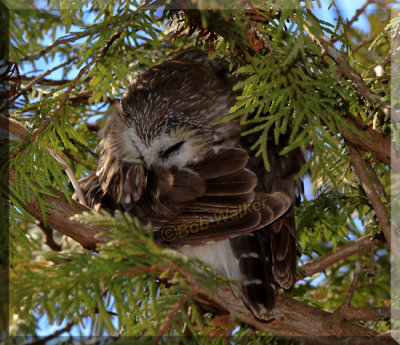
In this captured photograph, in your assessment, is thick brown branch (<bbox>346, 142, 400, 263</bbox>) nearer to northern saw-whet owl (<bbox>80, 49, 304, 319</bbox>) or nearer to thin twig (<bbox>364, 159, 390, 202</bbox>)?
thin twig (<bbox>364, 159, 390, 202</bbox>)

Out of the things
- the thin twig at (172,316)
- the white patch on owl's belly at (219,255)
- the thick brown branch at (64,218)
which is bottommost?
the thin twig at (172,316)

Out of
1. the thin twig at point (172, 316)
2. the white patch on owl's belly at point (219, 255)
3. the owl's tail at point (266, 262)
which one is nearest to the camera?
the thin twig at point (172, 316)

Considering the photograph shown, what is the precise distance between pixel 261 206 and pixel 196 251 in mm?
382

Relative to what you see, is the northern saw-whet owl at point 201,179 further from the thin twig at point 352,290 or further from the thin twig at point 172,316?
the thin twig at point 172,316

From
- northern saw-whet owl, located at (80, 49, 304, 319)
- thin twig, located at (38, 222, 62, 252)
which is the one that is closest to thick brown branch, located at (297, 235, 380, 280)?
northern saw-whet owl, located at (80, 49, 304, 319)

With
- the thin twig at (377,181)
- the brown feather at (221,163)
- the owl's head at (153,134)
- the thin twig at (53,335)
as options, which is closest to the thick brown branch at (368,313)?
the thin twig at (377,181)

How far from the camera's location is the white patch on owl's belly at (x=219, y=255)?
1.99 meters

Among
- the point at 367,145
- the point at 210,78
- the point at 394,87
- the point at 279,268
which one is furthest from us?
the point at 210,78

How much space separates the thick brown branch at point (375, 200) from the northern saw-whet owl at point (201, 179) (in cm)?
32

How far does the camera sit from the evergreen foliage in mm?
1271

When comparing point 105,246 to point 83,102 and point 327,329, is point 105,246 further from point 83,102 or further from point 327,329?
point 83,102

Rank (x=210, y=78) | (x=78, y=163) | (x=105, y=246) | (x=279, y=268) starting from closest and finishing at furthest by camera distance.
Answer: (x=105, y=246), (x=279, y=268), (x=210, y=78), (x=78, y=163)

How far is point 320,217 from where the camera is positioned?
2266 millimetres

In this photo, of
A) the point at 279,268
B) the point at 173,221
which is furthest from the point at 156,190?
the point at 279,268
